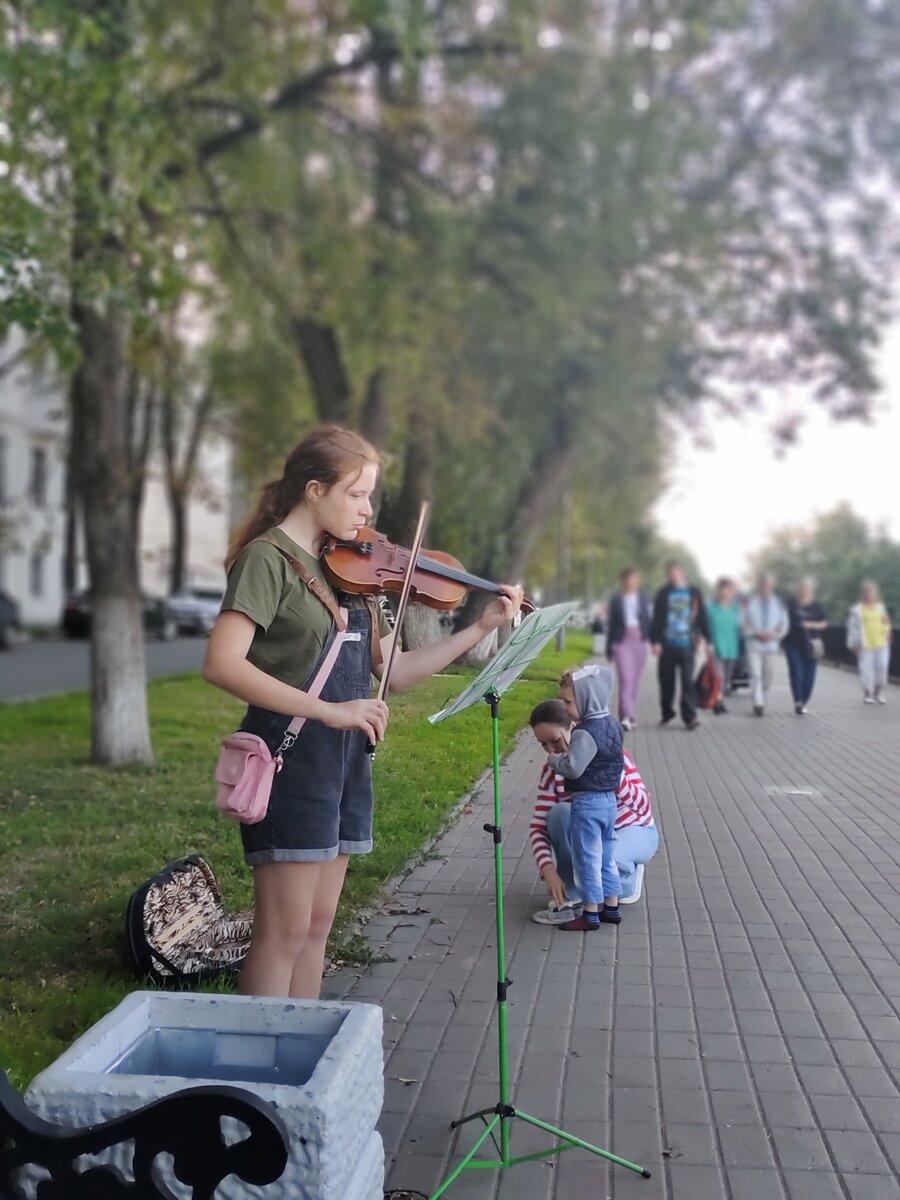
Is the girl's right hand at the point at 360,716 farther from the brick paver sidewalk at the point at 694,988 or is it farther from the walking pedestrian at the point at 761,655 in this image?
the walking pedestrian at the point at 761,655

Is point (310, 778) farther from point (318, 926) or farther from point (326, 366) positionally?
point (326, 366)

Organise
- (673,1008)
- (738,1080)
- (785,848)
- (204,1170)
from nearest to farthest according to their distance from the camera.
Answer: (204,1170), (738,1080), (673,1008), (785,848)

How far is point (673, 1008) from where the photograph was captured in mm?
4508

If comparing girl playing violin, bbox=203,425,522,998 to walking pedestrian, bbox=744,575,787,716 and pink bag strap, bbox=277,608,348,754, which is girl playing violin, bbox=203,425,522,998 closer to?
pink bag strap, bbox=277,608,348,754

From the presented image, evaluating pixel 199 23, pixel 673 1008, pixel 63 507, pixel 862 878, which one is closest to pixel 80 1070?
pixel 673 1008

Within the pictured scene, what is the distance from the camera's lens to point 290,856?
3283 millimetres

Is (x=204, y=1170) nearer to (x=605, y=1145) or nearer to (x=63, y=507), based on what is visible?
(x=605, y=1145)

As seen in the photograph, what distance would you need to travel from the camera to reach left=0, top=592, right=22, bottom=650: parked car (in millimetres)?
29656

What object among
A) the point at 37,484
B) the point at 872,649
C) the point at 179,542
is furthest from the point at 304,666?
the point at 37,484

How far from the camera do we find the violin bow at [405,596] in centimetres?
315

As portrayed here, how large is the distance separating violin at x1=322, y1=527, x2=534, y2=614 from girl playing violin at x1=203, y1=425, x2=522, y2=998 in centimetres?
4

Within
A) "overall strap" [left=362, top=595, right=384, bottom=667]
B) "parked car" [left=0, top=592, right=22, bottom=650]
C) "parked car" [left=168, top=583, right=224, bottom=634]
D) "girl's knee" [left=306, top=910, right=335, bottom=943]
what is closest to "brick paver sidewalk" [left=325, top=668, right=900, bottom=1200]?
"girl's knee" [left=306, top=910, right=335, bottom=943]

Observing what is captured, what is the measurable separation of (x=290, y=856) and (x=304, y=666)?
1.56 ft

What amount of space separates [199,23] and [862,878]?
11.4 meters
